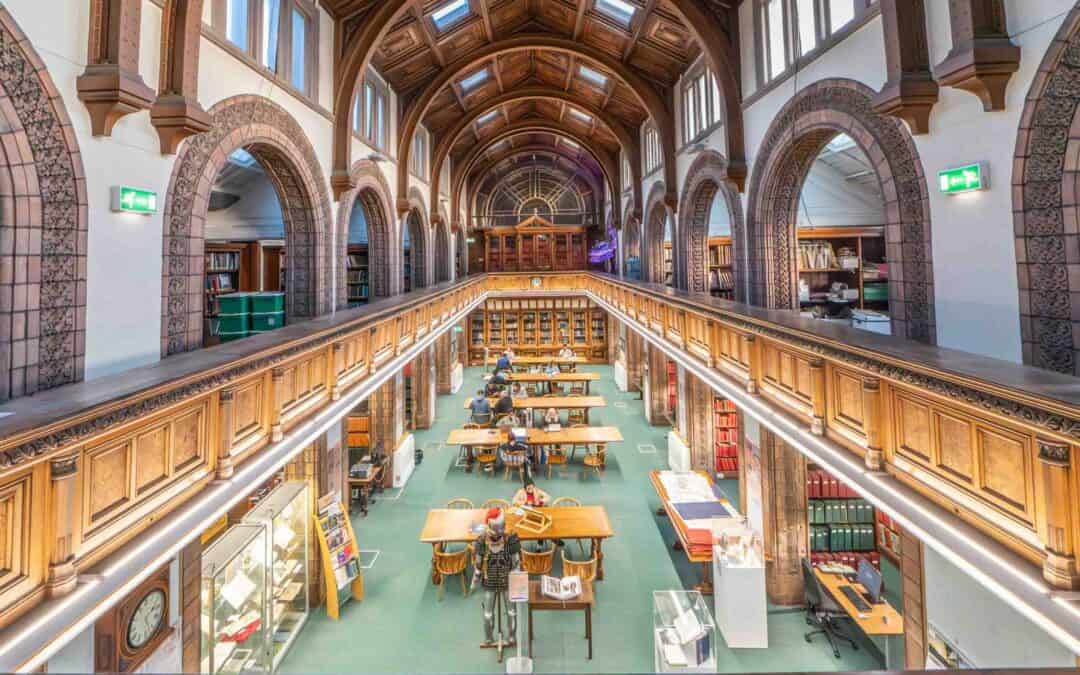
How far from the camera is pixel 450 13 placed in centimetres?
1188

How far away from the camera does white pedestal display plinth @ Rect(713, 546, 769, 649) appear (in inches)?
264

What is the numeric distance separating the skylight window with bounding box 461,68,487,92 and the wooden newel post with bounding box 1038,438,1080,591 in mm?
16608

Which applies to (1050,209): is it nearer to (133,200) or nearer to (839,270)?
(839,270)

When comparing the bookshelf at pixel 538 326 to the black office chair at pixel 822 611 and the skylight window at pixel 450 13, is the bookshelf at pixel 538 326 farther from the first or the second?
the black office chair at pixel 822 611

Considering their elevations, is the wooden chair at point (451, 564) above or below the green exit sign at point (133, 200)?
below

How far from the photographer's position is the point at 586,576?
749cm

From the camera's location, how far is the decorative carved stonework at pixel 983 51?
12.7ft

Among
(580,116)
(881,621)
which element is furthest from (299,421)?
(580,116)

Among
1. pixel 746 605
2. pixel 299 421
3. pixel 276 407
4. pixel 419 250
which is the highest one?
pixel 419 250

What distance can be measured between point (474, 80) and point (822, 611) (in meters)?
16.1

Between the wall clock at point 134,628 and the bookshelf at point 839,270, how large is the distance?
1057 centimetres

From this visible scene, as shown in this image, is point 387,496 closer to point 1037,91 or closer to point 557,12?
point 1037,91

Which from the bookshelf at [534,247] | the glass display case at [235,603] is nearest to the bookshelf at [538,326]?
the bookshelf at [534,247]

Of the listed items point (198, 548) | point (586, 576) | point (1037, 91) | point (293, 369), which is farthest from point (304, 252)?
point (1037, 91)
